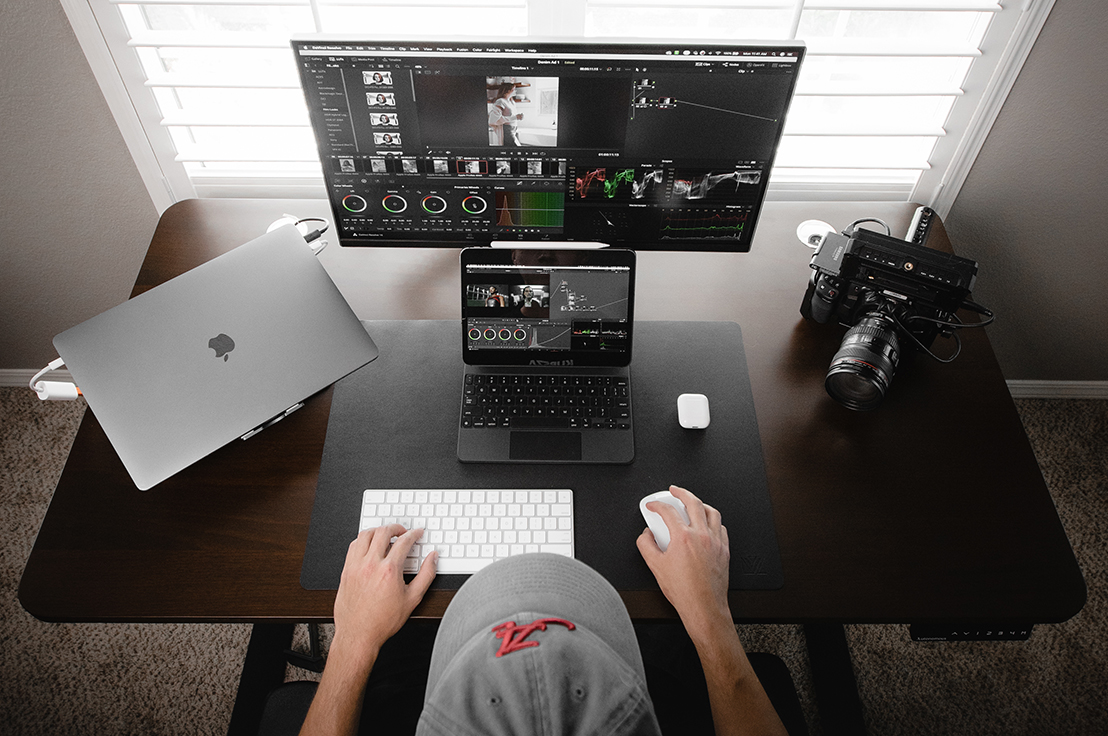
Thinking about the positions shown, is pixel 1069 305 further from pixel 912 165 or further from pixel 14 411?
pixel 14 411

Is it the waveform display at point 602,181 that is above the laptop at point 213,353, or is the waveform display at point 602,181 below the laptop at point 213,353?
above

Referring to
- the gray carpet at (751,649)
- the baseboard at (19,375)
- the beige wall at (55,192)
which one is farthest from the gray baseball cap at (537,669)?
the baseboard at (19,375)

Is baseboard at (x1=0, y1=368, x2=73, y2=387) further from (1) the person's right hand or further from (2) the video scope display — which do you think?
(1) the person's right hand

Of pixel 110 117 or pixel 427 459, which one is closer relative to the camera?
pixel 427 459

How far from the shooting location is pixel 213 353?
0.98 m

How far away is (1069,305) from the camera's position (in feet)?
5.33

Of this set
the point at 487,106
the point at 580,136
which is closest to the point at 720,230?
the point at 580,136

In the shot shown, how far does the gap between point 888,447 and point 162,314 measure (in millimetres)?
1164

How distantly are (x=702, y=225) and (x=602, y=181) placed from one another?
0.20 m

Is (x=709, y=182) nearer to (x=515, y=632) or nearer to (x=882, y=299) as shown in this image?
(x=882, y=299)

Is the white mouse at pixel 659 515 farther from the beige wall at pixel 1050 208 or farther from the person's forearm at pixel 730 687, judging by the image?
the beige wall at pixel 1050 208

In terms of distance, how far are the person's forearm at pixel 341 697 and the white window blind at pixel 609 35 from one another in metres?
0.99

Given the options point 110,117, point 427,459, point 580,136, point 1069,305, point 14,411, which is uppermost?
point 580,136

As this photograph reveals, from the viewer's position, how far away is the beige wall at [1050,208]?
1200mm
